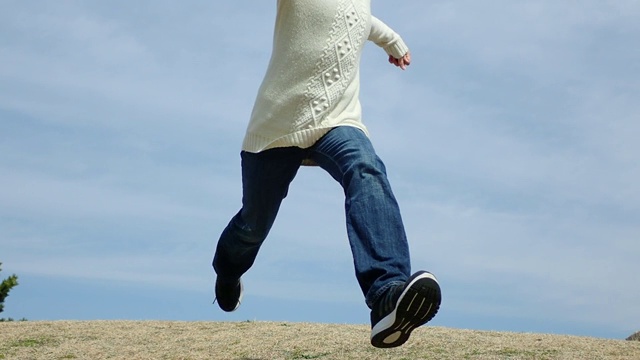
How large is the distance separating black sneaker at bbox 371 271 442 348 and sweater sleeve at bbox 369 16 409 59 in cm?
213

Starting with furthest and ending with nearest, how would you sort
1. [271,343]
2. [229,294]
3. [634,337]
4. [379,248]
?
[634,337] < [271,343] < [229,294] < [379,248]

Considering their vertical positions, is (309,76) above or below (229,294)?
above

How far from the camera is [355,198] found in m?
4.57

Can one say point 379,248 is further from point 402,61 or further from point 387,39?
point 402,61

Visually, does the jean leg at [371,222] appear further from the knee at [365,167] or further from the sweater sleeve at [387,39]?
the sweater sleeve at [387,39]

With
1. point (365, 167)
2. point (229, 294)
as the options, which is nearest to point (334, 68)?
point (365, 167)

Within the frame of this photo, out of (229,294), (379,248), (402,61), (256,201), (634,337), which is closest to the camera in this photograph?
(379,248)

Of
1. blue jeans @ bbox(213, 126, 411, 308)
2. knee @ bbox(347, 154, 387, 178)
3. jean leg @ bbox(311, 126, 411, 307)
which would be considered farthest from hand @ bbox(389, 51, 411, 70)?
knee @ bbox(347, 154, 387, 178)

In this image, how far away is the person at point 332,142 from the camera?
14.5 ft

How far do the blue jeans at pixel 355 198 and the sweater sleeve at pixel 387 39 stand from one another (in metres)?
0.96

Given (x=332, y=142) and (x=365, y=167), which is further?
(x=332, y=142)

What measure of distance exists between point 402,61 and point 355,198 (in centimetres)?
176

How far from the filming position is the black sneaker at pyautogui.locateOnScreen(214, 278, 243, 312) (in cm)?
668

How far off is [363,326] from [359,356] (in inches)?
79.8
